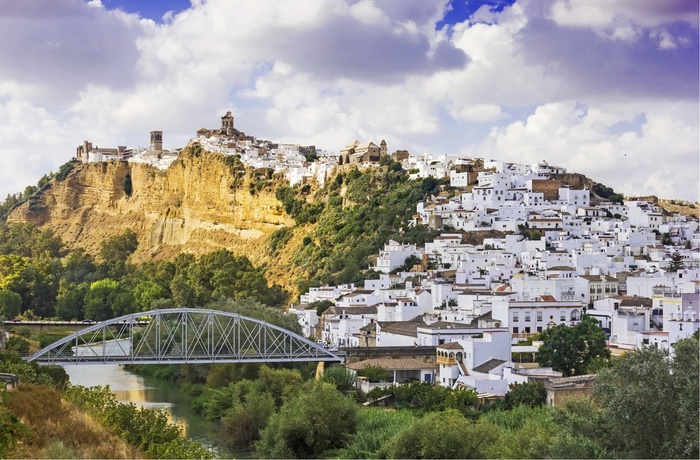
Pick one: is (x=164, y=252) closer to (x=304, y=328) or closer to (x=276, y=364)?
(x=304, y=328)

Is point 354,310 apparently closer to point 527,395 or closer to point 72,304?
point 527,395

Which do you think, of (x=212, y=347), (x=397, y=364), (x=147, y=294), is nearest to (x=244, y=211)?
(x=147, y=294)

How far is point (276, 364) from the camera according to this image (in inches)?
1364

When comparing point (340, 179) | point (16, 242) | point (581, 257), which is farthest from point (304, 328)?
point (16, 242)

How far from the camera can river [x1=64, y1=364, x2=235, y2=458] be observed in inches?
1122

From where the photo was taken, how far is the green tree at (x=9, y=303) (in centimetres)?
5725

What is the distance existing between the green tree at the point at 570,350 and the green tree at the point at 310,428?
768cm

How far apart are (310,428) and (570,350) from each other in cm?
953

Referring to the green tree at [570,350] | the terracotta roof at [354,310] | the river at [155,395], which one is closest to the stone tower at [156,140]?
the river at [155,395]

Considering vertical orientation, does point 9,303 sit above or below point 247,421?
above

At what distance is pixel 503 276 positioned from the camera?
4569 cm

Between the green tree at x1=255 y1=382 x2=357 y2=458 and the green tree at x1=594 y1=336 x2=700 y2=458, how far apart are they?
9.10 meters

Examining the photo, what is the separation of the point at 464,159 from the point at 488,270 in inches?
846

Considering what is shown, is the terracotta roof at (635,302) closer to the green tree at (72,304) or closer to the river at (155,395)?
the river at (155,395)
